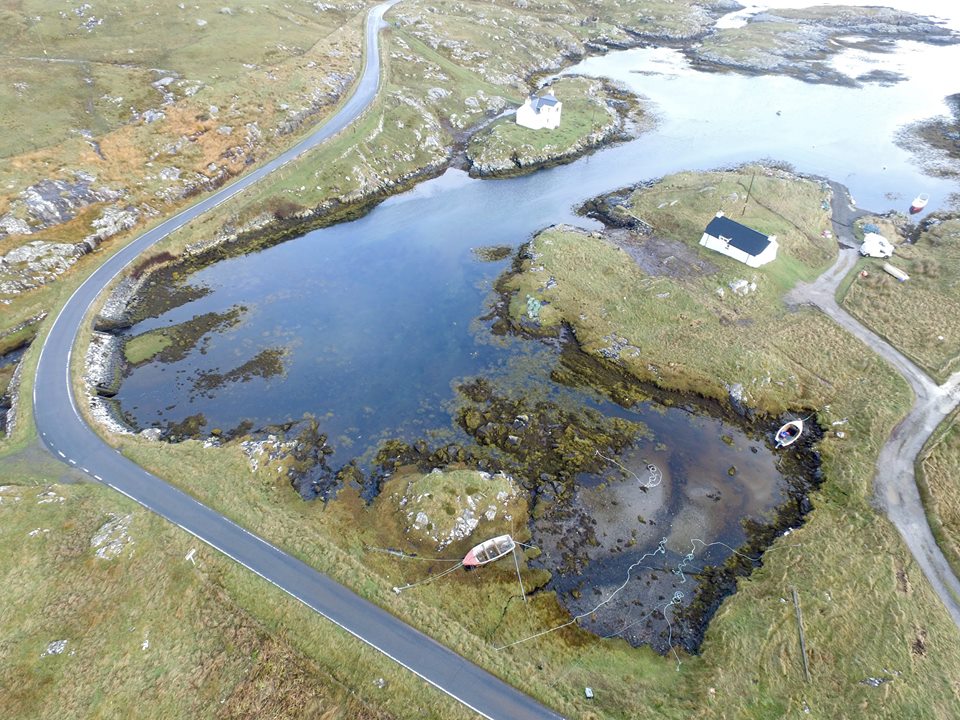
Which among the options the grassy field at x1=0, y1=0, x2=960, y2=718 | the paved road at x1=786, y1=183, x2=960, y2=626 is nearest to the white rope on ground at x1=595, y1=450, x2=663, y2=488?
the grassy field at x1=0, y1=0, x2=960, y2=718

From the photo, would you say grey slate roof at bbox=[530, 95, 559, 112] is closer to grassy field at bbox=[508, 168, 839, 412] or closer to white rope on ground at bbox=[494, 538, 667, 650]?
grassy field at bbox=[508, 168, 839, 412]

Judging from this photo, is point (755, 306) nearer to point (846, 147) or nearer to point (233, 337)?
point (233, 337)

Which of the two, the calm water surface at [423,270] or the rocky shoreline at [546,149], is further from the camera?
the rocky shoreline at [546,149]

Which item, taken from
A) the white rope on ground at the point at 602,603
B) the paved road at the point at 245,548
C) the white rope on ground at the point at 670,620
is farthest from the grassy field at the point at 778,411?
the paved road at the point at 245,548

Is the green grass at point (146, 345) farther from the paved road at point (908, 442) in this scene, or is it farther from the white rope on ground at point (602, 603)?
the paved road at point (908, 442)

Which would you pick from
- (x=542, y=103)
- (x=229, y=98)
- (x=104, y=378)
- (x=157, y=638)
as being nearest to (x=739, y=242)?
(x=542, y=103)
